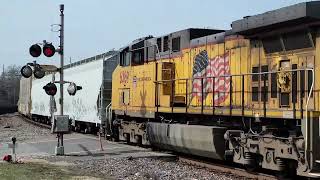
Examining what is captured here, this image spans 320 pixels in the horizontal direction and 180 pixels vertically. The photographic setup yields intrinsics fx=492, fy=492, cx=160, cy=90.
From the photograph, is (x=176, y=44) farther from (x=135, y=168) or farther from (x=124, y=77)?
(x=135, y=168)

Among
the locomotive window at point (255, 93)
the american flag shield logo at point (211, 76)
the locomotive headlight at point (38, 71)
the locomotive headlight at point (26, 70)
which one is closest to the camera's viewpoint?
the locomotive window at point (255, 93)

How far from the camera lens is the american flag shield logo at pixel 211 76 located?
14062mm

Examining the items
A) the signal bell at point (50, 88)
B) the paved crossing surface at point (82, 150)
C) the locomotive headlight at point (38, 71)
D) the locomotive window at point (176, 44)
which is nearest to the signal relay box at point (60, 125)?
the paved crossing surface at point (82, 150)

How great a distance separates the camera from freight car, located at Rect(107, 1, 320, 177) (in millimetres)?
10820

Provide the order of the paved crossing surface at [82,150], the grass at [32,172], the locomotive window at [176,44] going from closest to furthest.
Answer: the grass at [32,172] → the paved crossing surface at [82,150] → the locomotive window at [176,44]

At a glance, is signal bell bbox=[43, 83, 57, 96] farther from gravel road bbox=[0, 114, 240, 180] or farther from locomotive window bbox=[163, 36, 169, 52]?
locomotive window bbox=[163, 36, 169, 52]

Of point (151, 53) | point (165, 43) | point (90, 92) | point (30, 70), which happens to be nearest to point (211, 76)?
point (165, 43)

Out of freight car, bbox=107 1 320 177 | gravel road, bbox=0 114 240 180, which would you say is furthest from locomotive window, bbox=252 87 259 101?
gravel road, bbox=0 114 240 180

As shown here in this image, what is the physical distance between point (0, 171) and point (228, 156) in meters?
5.97

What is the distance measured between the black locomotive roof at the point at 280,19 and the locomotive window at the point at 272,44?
35 cm

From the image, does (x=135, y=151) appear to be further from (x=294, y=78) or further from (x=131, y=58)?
(x=294, y=78)

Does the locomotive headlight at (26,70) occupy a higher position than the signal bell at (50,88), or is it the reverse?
the locomotive headlight at (26,70)

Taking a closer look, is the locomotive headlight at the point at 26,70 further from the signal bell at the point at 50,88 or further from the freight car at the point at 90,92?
the freight car at the point at 90,92

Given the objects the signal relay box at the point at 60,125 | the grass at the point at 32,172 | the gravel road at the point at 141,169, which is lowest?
the gravel road at the point at 141,169
